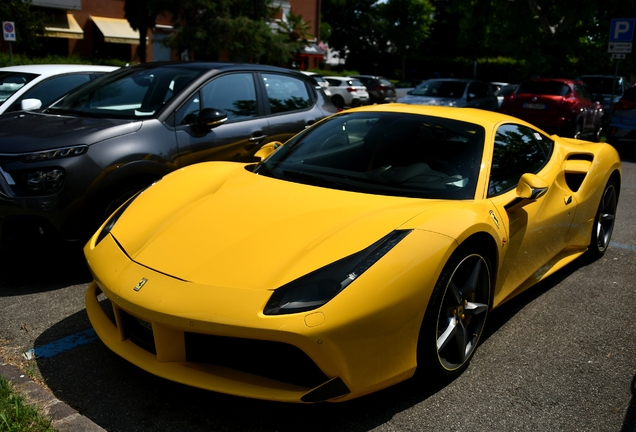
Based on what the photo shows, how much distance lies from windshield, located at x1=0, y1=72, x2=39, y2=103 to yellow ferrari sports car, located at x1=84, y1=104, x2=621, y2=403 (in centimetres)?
410

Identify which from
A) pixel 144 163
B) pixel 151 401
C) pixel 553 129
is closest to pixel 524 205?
pixel 151 401

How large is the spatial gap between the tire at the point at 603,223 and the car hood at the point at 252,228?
2420 mm

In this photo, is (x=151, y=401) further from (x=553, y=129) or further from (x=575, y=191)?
(x=553, y=129)

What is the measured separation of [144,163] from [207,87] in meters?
1.08

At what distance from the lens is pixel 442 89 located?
54.2 feet

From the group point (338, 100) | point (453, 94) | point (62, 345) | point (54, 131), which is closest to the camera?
point (62, 345)

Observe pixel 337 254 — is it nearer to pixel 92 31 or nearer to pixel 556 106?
pixel 556 106

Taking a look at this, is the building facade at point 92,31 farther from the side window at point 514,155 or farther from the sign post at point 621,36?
the side window at point 514,155

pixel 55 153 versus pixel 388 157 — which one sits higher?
pixel 388 157

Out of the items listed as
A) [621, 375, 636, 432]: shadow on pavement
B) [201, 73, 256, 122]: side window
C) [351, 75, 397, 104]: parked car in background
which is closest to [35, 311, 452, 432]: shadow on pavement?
[621, 375, 636, 432]: shadow on pavement

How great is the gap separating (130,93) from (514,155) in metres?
3.23

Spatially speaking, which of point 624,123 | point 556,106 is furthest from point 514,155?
point 556,106

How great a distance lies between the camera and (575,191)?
4543 mm

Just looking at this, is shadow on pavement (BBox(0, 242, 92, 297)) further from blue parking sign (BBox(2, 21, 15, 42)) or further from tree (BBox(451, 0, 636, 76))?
tree (BBox(451, 0, 636, 76))
